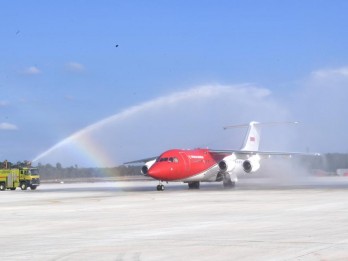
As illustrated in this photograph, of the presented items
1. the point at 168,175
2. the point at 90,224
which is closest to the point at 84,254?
the point at 90,224

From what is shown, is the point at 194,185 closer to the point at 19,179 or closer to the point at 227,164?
the point at 227,164

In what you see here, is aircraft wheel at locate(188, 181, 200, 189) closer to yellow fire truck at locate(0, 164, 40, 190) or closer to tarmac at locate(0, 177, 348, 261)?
yellow fire truck at locate(0, 164, 40, 190)

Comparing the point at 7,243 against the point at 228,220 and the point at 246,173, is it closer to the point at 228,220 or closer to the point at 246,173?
the point at 228,220

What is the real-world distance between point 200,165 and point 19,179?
1952 cm

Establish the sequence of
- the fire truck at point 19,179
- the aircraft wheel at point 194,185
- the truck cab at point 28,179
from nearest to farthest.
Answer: the aircraft wheel at point 194,185
the fire truck at point 19,179
the truck cab at point 28,179

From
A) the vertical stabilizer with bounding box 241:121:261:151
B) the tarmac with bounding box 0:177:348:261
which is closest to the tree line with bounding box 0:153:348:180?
the vertical stabilizer with bounding box 241:121:261:151

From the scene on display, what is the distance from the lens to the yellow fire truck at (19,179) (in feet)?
199

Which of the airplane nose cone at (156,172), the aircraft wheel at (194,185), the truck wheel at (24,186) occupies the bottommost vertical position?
the aircraft wheel at (194,185)

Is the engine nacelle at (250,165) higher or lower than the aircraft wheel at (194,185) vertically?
higher

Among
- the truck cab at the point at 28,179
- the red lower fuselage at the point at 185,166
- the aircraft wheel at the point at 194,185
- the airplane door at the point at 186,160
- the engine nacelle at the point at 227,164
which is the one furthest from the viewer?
the truck cab at the point at 28,179

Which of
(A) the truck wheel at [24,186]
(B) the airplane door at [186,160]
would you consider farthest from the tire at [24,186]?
(B) the airplane door at [186,160]

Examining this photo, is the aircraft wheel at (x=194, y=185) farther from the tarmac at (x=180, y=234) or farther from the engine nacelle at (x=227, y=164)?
the tarmac at (x=180, y=234)

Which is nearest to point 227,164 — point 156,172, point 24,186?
point 156,172

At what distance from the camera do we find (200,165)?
5206 centimetres
